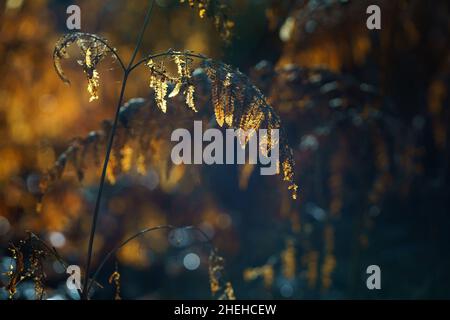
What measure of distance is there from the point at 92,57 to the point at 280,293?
3.06 m

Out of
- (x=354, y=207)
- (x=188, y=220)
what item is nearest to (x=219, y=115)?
(x=188, y=220)

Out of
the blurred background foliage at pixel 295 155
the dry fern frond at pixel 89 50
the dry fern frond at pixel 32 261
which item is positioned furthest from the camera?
the blurred background foliage at pixel 295 155

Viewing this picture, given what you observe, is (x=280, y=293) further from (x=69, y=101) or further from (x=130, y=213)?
(x=69, y=101)

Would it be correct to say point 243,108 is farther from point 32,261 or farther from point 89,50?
point 32,261

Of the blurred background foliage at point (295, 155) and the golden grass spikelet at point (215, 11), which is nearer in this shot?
the golden grass spikelet at point (215, 11)

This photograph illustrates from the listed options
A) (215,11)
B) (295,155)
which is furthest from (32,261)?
(295,155)

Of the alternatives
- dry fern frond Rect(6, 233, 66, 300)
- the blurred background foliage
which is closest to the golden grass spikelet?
the blurred background foliage

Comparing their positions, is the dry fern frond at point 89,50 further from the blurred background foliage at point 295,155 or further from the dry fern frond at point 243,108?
the blurred background foliage at point 295,155

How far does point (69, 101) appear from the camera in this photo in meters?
4.53

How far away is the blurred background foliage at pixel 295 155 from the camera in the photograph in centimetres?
331

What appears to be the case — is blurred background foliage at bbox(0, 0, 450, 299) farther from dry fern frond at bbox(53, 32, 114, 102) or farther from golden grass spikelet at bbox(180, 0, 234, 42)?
dry fern frond at bbox(53, 32, 114, 102)

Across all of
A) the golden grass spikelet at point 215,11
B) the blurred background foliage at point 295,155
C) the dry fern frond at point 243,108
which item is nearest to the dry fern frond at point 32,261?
the blurred background foliage at point 295,155

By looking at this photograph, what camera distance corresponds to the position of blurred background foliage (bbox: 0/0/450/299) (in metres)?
3.31
